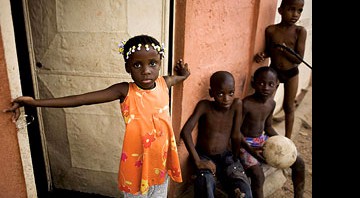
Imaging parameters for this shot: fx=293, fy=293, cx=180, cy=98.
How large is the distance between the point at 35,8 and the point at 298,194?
10.2ft

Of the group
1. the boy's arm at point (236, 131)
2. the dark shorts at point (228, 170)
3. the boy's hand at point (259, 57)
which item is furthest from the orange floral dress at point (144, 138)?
the boy's hand at point (259, 57)

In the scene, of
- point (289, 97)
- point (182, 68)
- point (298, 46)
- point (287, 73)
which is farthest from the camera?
point (289, 97)

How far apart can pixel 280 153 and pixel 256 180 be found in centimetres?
37

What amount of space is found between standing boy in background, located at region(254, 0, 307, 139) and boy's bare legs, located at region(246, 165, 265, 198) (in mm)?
1309

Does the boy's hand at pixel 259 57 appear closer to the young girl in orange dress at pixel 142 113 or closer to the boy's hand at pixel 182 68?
the boy's hand at pixel 182 68

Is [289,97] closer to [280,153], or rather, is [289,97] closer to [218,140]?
[280,153]

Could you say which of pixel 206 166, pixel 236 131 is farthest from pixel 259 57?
pixel 206 166

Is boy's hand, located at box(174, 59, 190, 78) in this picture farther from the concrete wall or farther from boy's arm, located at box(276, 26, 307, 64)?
boy's arm, located at box(276, 26, 307, 64)

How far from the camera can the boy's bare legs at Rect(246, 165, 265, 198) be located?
284cm

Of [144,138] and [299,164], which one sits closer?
[144,138]

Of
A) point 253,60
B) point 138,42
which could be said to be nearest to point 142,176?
point 138,42

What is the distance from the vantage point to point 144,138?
197 cm

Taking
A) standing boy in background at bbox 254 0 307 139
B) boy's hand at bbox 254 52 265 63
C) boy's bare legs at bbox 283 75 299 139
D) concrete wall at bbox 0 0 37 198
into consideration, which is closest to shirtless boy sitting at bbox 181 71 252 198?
boy's hand at bbox 254 52 265 63

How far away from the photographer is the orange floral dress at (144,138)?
1.95 meters
